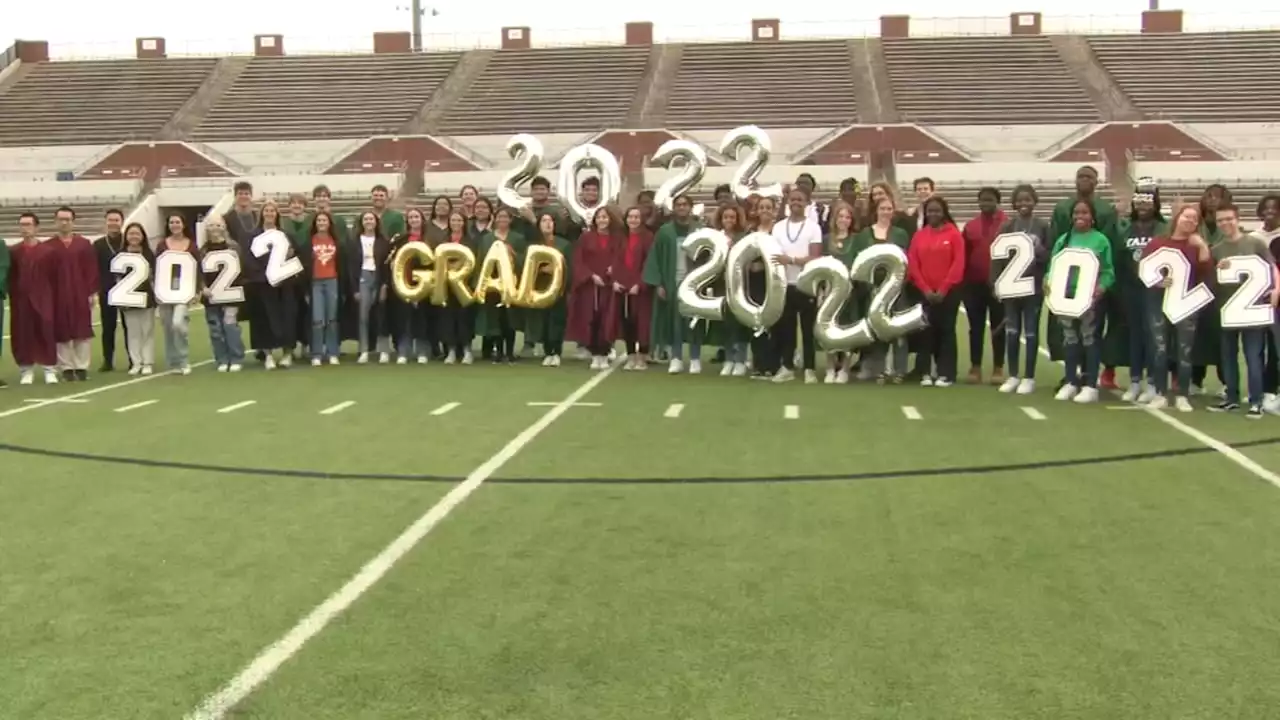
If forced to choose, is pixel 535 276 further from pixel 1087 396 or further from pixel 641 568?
pixel 641 568

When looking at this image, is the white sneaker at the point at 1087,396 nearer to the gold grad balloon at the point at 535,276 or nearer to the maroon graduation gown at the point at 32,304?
the gold grad balloon at the point at 535,276

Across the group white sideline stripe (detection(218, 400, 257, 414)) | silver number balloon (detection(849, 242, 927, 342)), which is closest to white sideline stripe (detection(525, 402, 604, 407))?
white sideline stripe (detection(218, 400, 257, 414))

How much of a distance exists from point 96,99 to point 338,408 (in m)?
43.2

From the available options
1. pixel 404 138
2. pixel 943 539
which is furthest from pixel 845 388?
pixel 404 138

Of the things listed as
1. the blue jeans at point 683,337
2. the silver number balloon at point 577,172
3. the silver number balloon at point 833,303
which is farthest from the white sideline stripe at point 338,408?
the silver number balloon at point 833,303

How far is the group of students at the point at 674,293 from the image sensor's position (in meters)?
9.52

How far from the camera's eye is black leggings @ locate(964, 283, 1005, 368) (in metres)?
10.7

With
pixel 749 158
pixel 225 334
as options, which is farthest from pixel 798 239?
pixel 225 334

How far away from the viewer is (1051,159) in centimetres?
3556

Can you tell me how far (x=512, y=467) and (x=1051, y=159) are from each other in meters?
31.9

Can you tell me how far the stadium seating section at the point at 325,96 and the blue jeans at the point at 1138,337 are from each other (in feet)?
119

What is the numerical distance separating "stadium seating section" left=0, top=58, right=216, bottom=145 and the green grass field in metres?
39.1

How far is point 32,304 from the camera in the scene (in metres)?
11.2

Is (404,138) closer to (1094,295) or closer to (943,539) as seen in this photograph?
(1094,295)
